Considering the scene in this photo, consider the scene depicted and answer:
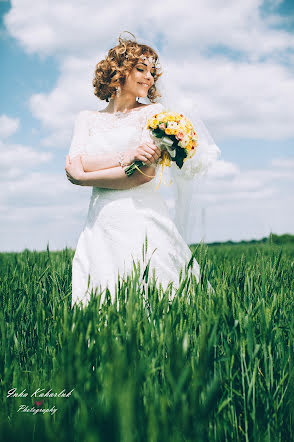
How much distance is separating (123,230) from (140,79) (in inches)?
50.9

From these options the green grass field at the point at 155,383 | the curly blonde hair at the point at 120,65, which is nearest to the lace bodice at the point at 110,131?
the curly blonde hair at the point at 120,65

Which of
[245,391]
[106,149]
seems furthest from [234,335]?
[106,149]

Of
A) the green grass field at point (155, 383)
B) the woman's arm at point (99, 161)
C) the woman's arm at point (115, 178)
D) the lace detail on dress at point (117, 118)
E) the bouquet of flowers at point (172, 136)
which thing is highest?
the lace detail on dress at point (117, 118)

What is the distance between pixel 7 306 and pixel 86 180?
1045mm

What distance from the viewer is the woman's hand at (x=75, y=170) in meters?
3.09

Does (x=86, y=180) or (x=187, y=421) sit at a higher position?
(x=86, y=180)

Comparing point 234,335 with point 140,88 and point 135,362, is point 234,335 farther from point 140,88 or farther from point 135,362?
point 140,88

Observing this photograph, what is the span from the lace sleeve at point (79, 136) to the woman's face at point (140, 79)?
47 cm

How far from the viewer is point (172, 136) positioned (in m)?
2.79

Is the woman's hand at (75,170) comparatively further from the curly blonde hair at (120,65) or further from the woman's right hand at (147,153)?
the curly blonde hair at (120,65)

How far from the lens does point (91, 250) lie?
3.14 m

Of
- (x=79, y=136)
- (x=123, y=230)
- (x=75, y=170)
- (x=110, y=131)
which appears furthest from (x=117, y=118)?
(x=123, y=230)

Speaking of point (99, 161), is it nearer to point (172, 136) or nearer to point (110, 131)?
point (110, 131)

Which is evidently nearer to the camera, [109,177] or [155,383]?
[155,383]
